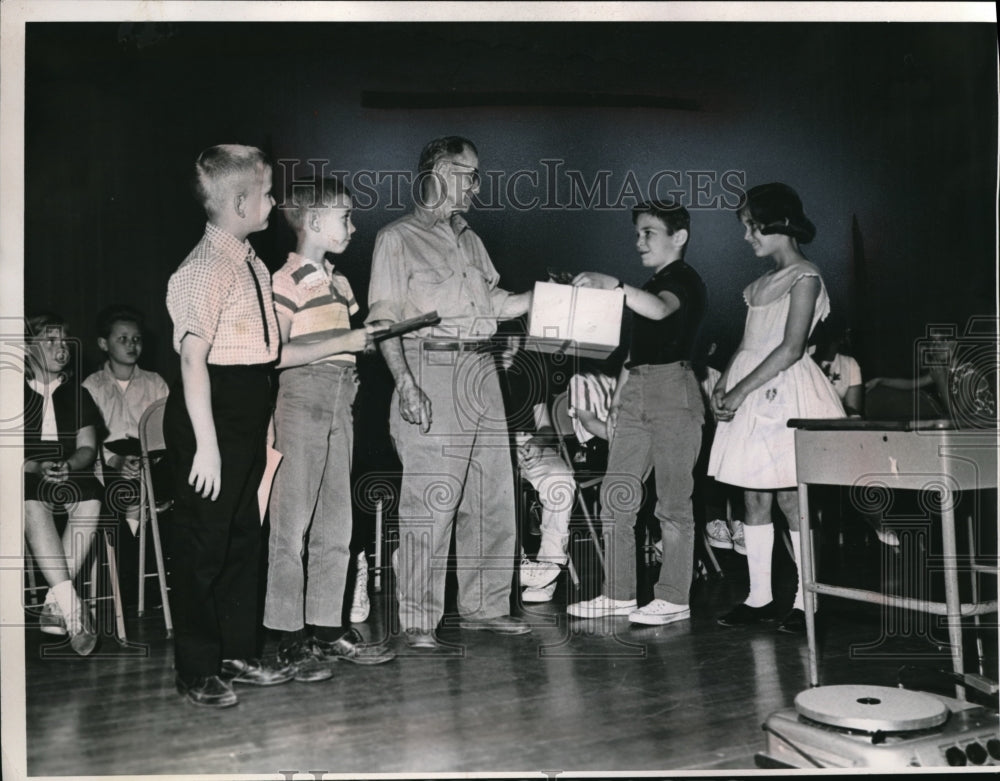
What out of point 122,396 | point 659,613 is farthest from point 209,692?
point 659,613

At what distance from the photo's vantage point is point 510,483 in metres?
3.88

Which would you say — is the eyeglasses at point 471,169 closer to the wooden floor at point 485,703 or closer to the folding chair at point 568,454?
the folding chair at point 568,454

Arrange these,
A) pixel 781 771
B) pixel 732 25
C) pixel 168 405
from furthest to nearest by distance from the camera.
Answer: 1. pixel 732 25
2. pixel 168 405
3. pixel 781 771

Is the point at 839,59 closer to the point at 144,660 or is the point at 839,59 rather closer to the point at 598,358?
the point at 598,358

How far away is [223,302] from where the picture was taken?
11.1ft

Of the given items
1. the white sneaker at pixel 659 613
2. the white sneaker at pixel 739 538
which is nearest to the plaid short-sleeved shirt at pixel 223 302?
the white sneaker at pixel 659 613

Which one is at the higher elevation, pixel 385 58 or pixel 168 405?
pixel 385 58

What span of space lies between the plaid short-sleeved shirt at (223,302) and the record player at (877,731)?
7.03 ft

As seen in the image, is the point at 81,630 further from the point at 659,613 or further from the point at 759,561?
the point at 759,561

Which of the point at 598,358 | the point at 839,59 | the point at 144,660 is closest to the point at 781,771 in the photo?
the point at 598,358

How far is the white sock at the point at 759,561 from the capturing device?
3969 millimetres

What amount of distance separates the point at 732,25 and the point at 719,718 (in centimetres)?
264

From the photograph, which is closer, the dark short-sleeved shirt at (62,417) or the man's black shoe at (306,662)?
the man's black shoe at (306,662)

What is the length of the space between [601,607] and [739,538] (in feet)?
2.20
